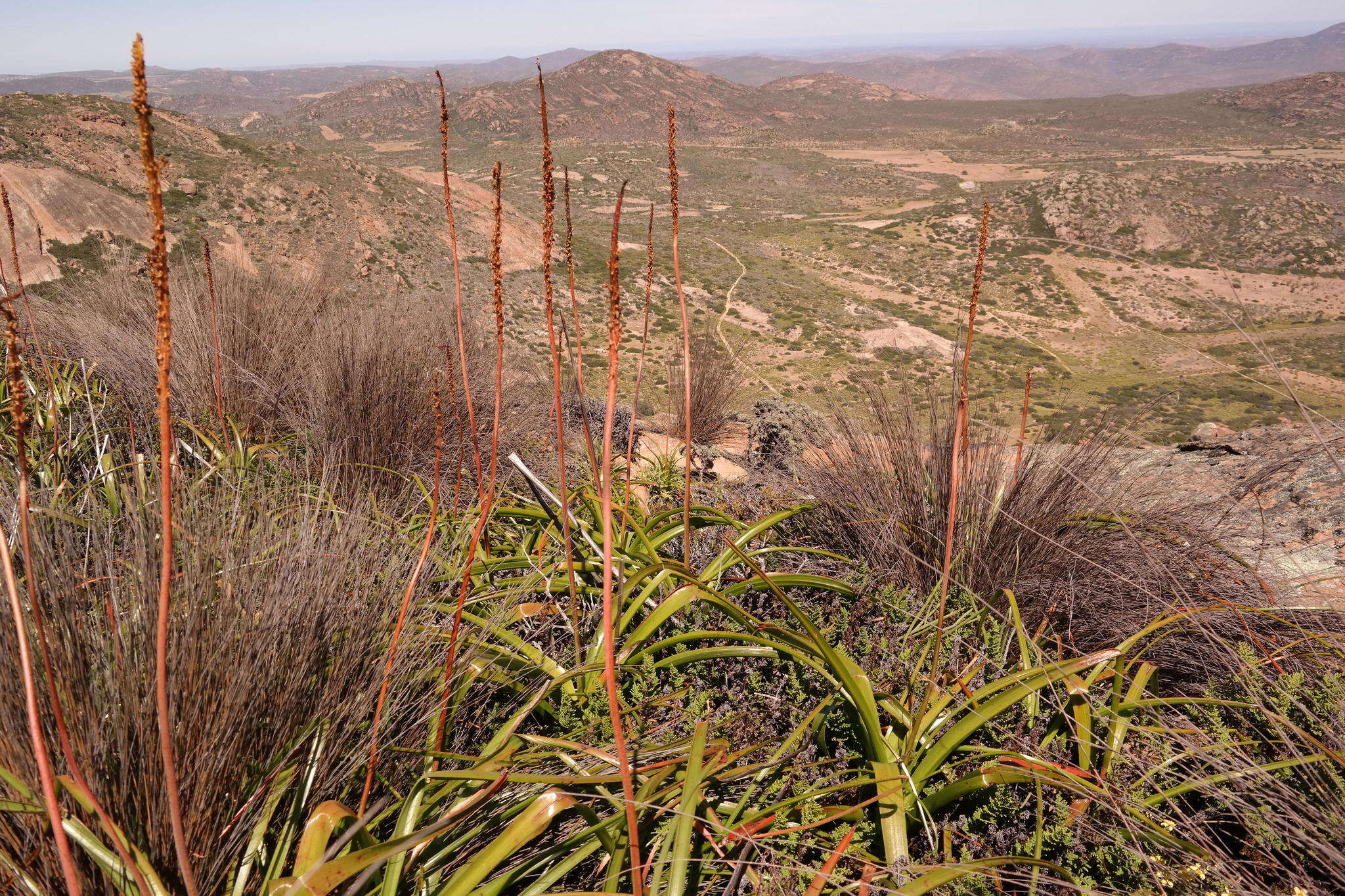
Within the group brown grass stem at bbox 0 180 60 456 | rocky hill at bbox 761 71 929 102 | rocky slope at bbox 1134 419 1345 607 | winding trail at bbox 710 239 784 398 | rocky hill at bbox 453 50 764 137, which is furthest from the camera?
rocky hill at bbox 761 71 929 102

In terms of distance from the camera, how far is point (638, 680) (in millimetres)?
1943

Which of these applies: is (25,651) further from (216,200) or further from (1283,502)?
(216,200)

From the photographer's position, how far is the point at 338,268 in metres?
14.7

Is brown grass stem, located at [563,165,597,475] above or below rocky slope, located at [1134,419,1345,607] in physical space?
above

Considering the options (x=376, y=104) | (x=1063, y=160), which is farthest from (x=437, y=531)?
(x=376, y=104)

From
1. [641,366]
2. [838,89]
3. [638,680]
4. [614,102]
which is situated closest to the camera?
[641,366]

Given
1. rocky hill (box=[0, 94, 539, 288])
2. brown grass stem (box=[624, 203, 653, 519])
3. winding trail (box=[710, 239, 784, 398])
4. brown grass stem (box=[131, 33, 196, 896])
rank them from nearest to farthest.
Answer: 1. brown grass stem (box=[131, 33, 196, 896])
2. winding trail (box=[710, 239, 784, 398])
3. brown grass stem (box=[624, 203, 653, 519])
4. rocky hill (box=[0, 94, 539, 288])

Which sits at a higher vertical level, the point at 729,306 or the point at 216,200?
the point at 216,200

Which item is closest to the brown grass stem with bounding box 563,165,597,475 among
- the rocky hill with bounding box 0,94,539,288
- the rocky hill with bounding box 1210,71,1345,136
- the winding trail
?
the winding trail

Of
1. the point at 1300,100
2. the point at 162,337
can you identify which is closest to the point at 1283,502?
the point at 162,337

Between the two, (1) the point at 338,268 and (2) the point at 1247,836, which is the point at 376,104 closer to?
(1) the point at 338,268

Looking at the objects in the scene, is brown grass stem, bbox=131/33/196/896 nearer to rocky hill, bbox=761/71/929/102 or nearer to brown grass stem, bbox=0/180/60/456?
brown grass stem, bbox=0/180/60/456

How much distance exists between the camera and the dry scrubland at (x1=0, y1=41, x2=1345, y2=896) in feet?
3.86

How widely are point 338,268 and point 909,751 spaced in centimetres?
1580
